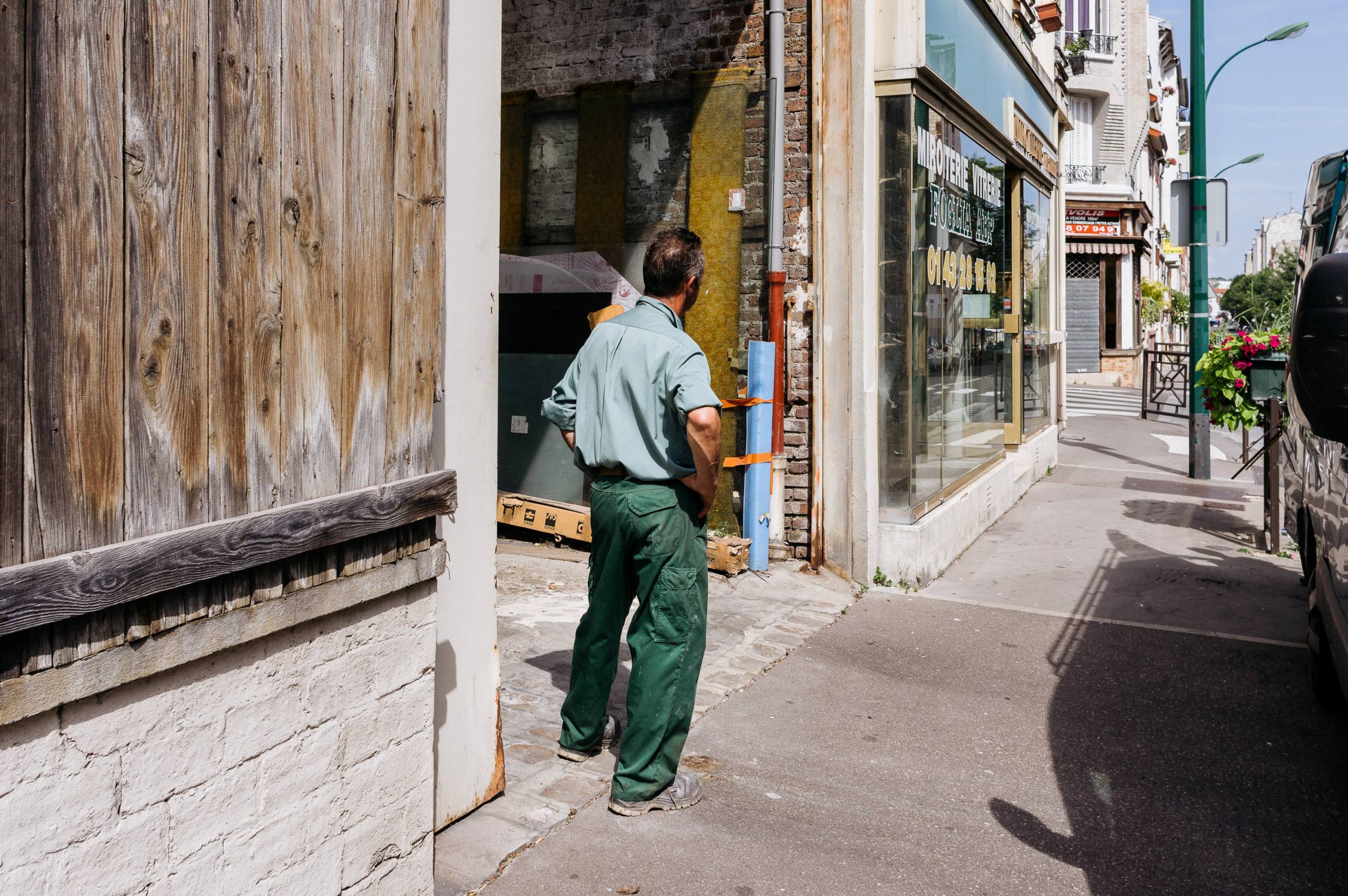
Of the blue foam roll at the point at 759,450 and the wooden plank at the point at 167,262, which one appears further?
the blue foam roll at the point at 759,450

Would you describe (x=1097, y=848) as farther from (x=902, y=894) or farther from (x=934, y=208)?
(x=934, y=208)

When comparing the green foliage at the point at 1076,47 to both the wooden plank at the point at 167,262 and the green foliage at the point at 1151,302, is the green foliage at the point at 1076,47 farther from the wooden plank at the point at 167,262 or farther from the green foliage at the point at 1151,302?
the wooden plank at the point at 167,262

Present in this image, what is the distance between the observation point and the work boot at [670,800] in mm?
3816

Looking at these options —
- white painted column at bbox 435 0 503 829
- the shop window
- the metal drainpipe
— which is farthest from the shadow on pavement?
the shop window

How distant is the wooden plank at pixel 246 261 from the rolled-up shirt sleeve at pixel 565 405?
67.3 inches

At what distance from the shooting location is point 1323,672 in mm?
→ 5051

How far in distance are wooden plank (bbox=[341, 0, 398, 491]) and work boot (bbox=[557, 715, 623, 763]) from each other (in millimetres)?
1794

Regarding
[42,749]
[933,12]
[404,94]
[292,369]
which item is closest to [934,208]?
[933,12]

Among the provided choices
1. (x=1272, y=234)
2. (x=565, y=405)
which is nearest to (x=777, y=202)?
(x=565, y=405)

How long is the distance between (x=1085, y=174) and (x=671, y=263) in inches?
1413

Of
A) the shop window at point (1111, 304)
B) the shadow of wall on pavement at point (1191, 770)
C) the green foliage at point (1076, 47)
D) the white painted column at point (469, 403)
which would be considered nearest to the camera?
the white painted column at point (469, 403)

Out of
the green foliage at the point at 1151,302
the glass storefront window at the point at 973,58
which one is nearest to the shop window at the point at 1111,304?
the green foliage at the point at 1151,302

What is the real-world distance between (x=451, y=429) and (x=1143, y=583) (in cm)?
601

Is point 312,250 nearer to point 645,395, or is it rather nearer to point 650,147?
point 645,395
